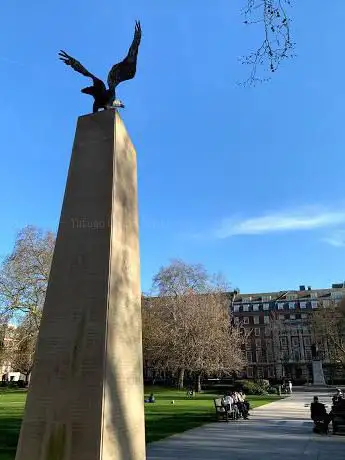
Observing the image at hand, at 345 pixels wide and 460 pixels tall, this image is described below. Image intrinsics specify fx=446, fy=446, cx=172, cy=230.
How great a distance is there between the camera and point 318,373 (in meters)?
77.9

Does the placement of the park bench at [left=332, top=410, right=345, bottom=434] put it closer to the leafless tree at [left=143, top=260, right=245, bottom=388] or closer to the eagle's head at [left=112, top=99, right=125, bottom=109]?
the eagle's head at [left=112, top=99, right=125, bottom=109]

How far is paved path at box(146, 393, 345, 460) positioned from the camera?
973 centimetres

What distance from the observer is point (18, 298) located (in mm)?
39031

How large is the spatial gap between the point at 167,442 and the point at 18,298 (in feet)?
99.7

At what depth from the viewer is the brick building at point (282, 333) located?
279 ft

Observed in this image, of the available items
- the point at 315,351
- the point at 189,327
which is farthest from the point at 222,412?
the point at 315,351

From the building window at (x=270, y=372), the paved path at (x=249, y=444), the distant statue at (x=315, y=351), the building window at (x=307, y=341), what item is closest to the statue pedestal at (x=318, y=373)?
the distant statue at (x=315, y=351)

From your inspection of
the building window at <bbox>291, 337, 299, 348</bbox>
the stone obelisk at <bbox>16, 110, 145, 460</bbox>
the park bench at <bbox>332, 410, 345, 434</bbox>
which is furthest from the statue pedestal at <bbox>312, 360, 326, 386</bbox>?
the stone obelisk at <bbox>16, 110, 145, 460</bbox>

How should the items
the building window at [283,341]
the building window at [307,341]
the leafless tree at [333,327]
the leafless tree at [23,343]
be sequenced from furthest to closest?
the building window at [283,341] < the building window at [307,341] < the leafless tree at [333,327] < the leafless tree at [23,343]

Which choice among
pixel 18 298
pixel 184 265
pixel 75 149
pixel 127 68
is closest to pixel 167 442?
pixel 75 149

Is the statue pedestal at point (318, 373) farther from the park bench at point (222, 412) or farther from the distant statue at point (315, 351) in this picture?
the park bench at point (222, 412)

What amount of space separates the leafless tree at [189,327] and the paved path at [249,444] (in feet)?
83.8

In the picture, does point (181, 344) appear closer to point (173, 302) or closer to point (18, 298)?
point (173, 302)

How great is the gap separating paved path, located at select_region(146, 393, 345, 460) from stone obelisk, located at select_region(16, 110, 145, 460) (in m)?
5.07
